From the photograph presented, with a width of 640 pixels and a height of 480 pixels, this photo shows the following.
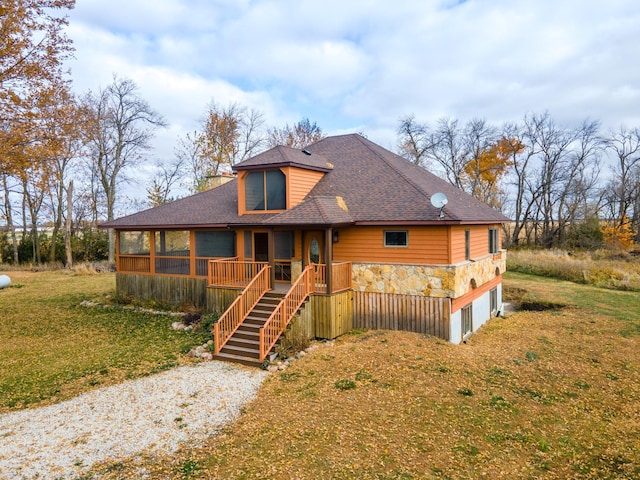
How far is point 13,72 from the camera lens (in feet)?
43.7

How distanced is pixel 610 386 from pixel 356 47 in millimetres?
15228

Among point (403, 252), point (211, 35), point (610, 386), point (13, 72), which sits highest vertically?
point (211, 35)

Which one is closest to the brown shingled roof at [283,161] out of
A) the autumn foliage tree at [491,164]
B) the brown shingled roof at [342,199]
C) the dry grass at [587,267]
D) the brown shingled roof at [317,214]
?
the brown shingled roof at [342,199]

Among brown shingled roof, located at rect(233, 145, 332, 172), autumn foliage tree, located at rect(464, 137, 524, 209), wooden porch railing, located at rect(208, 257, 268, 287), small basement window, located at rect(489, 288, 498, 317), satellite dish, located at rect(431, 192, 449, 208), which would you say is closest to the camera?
satellite dish, located at rect(431, 192, 449, 208)

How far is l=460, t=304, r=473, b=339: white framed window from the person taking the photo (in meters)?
13.5

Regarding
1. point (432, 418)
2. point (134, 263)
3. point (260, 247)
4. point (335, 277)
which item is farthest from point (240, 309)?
point (134, 263)

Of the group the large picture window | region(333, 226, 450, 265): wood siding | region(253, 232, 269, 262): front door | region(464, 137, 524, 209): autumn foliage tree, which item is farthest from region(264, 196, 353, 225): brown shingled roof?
region(464, 137, 524, 209): autumn foliage tree

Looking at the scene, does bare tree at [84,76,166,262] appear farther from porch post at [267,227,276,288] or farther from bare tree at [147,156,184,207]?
porch post at [267,227,276,288]

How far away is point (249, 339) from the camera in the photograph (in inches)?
433

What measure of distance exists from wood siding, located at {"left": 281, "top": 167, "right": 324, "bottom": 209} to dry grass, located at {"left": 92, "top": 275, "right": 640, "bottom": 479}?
5233 millimetres

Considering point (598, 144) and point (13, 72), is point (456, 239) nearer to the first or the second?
point (13, 72)

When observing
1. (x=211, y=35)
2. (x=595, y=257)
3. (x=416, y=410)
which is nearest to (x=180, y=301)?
(x=211, y=35)

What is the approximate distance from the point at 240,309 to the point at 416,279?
17.2 ft

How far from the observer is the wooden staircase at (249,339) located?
1043 centimetres
